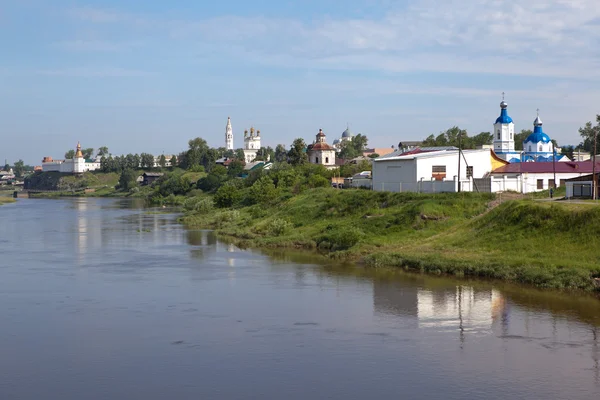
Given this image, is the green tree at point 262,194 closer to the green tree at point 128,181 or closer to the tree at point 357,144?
the tree at point 357,144

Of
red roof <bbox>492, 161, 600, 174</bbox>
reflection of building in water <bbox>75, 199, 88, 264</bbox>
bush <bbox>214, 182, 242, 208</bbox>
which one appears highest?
red roof <bbox>492, 161, 600, 174</bbox>

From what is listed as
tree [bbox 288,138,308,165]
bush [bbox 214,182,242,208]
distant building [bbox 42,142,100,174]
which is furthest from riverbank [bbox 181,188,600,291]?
distant building [bbox 42,142,100,174]

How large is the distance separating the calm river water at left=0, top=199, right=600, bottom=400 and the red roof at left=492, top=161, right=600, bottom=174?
14.5m

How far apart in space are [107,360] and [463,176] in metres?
25.5

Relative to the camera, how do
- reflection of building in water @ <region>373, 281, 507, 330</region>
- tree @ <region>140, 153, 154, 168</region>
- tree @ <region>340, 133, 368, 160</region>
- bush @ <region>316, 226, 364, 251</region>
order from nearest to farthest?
1. reflection of building in water @ <region>373, 281, 507, 330</region>
2. bush @ <region>316, 226, 364, 251</region>
3. tree @ <region>340, 133, 368, 160</region>
4. tree @ <region>140, 153, 154, 168</region>

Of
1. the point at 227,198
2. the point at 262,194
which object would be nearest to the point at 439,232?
the point at 262,194

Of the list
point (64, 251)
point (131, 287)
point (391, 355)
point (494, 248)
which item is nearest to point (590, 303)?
point (494, 248)

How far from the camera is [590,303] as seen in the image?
64.6ft

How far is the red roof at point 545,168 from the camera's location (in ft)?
120

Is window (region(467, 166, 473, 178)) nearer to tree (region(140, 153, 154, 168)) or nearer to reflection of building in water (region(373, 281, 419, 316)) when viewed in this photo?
reflection of building in water (region(373, 281, 419, 316))

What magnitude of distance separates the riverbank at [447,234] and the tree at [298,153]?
25.2 metres

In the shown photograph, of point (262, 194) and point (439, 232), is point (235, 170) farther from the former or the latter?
point (439, 232)

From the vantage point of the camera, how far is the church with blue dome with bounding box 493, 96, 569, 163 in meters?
54.5

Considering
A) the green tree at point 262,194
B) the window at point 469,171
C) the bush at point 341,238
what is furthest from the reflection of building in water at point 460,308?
the green tree at point 262,194
